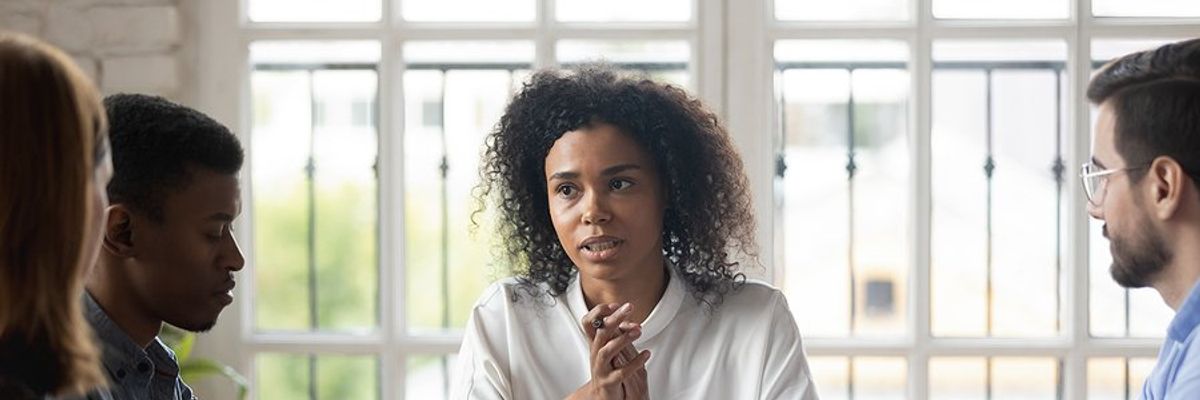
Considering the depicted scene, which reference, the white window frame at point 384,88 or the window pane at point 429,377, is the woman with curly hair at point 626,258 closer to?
the white window frame at point 384,88

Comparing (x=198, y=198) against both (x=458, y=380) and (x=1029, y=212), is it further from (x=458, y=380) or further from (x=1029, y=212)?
(x=1029, y=212)

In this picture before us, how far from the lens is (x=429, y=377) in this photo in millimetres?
3771

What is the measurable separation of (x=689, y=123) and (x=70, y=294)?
1404 millimetres

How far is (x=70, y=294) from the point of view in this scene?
129 centimetres

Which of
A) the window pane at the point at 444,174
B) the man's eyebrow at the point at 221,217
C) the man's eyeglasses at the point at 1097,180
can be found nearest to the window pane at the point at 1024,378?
the window pane at the point at 444,174

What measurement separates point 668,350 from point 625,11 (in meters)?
1.37

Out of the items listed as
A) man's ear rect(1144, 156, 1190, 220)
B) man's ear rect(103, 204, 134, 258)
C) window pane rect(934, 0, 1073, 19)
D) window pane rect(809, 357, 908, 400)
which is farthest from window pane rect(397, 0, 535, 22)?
man's ear rect(1144, 156, 1190, 220)

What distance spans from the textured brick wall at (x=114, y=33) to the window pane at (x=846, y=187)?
4.83 ft

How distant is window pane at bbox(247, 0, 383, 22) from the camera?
3699 mm

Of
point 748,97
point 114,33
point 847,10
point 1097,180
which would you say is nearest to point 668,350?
point 1097,180

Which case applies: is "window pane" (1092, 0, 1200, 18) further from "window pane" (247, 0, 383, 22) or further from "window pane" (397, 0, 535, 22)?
"window pane" (247, 0, 383, 22)

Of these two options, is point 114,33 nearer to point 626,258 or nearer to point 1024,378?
point 626,258

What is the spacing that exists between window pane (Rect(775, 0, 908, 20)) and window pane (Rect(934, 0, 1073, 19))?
10cm

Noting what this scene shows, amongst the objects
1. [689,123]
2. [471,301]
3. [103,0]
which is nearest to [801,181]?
[471,301]
